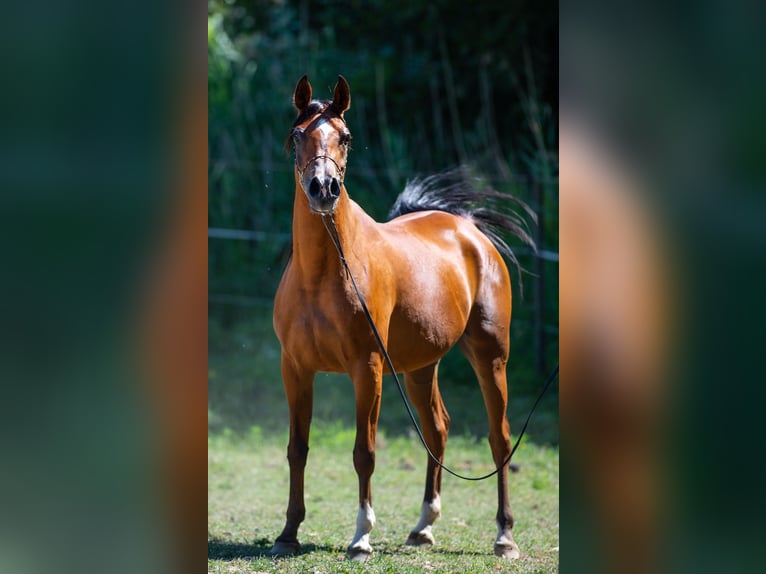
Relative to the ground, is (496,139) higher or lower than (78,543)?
higher

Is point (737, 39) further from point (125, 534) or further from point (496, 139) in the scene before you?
point (496, 139)

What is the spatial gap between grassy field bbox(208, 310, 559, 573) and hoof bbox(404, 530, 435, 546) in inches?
1.8

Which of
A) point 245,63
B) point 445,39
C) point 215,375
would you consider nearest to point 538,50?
point 445,39

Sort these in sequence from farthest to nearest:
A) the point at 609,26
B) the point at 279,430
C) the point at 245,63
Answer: the point at 245,63 → the point at 279,430 → the point at 609,26

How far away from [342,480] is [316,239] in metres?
2.90

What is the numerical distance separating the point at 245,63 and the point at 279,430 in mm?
5353

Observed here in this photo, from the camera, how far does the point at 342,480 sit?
6.52 metres

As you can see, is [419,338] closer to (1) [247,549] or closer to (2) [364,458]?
(2) [364,458]

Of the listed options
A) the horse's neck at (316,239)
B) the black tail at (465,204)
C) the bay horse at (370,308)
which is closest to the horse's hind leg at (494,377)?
the bay horse at (370,308)

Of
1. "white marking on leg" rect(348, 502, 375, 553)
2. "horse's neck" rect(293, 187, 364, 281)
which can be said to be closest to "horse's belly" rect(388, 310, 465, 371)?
"horse's neck" rect(293, 187, 364, 281)

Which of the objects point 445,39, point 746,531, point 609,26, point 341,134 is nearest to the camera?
point 746,531

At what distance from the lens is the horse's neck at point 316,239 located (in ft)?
13.2

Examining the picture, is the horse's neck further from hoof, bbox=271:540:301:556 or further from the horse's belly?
hoof, bbox=271:540:301:556

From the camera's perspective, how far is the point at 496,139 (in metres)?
9.77
